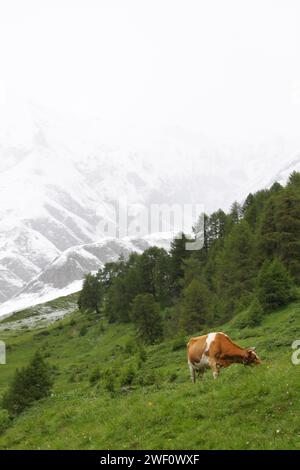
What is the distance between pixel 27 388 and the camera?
34.7 meters

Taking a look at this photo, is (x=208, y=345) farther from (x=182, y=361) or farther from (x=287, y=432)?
(x=182, y=361)

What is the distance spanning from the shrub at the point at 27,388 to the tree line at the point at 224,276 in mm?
17766

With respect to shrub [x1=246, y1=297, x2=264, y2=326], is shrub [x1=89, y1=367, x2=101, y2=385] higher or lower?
lower

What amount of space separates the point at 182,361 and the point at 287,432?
933 inches

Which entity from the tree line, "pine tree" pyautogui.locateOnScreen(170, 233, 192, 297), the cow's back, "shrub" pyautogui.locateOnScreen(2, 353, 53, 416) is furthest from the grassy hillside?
"pine tree" pyautogui.locateOnScreen(170, 233, 192, 297)

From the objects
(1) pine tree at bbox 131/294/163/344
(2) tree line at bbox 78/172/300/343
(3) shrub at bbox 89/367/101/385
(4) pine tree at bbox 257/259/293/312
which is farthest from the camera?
(1) pine tree at bbox 131/294/163/344

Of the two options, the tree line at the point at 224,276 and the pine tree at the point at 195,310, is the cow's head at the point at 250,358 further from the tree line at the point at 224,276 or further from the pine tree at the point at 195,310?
the pine tree at the point at 195,310

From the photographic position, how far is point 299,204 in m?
58.9

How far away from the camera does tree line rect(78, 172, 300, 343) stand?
4845 cm

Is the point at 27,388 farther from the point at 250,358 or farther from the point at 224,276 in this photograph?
the point at 224,276

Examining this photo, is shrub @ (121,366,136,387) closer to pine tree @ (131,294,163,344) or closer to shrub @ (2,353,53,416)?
shrub @ (2,353,53,416)

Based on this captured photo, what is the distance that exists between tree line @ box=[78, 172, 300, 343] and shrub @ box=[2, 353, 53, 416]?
17.8 m

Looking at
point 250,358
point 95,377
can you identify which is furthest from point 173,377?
point 95,377
